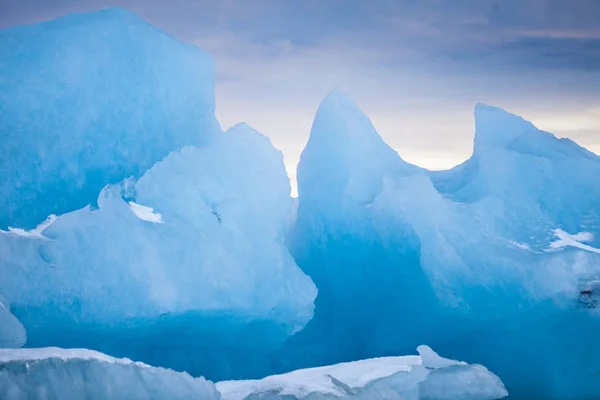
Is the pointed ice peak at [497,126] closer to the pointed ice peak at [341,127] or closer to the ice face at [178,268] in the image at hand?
the pointed ice peak at [341,127]

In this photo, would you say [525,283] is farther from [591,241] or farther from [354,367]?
[354,367]

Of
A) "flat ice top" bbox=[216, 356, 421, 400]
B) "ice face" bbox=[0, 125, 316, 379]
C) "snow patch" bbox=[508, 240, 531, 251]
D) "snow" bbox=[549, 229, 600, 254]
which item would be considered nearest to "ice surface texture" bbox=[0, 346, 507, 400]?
"flat ice top" bbox=[216, 356, 421, 400]

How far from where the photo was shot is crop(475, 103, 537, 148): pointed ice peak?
14320 mm

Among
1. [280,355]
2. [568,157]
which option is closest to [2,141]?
[280,355]

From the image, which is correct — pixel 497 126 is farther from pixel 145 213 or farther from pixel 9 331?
pixel 9 331

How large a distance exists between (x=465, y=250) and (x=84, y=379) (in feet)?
22.3

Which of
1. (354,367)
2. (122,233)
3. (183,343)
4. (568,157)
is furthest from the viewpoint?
(568,157)

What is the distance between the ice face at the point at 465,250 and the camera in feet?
40.5

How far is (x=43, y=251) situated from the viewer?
1048cm

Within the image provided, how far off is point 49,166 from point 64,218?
1.21m

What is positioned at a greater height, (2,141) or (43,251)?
(2,141)

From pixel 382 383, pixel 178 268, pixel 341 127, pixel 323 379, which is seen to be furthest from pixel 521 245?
pixel 178 268

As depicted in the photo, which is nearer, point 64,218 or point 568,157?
point 64,218

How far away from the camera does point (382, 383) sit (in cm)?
944
